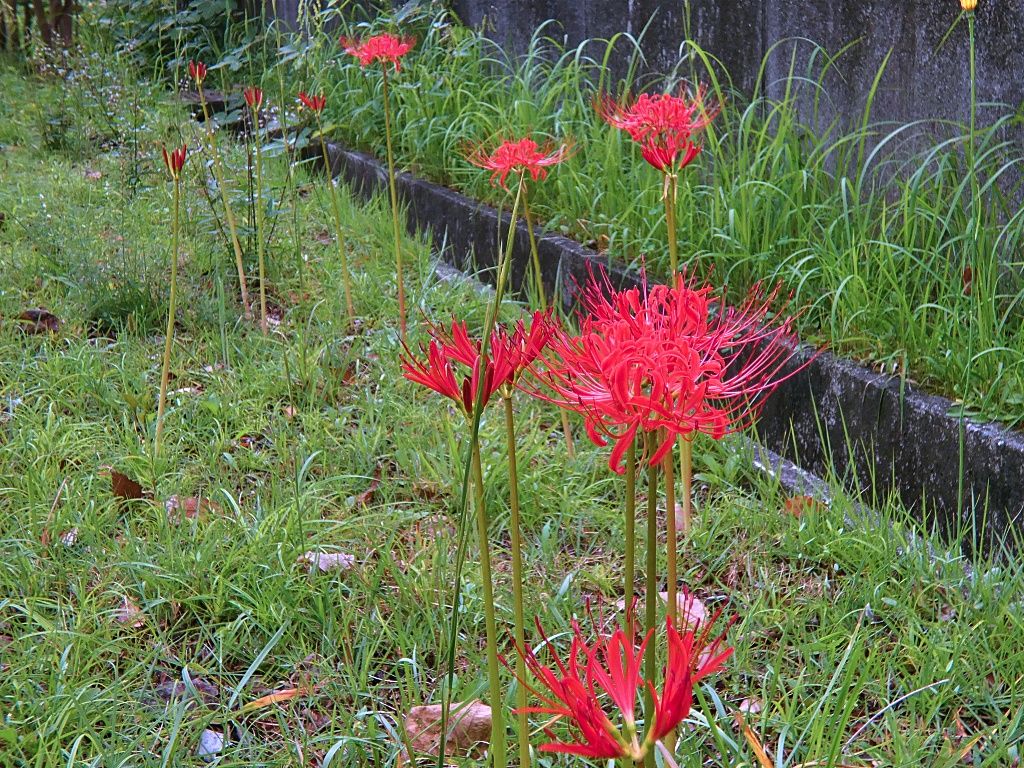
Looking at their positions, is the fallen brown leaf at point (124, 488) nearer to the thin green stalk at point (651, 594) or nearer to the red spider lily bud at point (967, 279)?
the thin green stalk at point (651, 594)

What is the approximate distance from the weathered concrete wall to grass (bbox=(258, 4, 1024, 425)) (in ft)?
0.14

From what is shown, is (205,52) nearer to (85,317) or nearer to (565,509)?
(85,317)

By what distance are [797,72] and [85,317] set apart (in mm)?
2574

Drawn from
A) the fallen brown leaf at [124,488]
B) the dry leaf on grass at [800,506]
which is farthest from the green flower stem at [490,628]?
the fallen brown leaf at [124,488]

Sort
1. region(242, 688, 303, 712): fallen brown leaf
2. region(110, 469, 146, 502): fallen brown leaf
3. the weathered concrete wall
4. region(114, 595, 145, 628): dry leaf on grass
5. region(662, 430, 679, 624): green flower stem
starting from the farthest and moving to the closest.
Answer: the weathered concrete wall → region(110, 469, 146, 502): fallen brown leaf → region(114, 595, 145, 628): dry leaf on grass → region(242, 688, 303, 712): fallen brown leaf → region(662, 430, 679, 624): green flower stem

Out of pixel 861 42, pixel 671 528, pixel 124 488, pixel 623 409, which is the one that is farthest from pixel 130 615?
pixel 861 42

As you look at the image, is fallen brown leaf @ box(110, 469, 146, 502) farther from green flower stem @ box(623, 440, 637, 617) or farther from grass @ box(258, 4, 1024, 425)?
green flower stem @ box(623, 440, 637, 617)

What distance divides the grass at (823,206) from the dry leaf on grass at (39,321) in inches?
50.6

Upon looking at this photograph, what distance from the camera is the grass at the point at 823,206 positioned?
2682mm

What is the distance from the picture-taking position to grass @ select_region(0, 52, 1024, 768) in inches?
72.7

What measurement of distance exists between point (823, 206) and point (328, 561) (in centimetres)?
184

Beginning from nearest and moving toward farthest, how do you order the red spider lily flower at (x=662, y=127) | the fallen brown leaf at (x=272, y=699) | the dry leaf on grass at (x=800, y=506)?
the fallen brown leaf at (x=272, y=699)
the red spider lily flower at (x=662, y=127)
the dry leaf on grass at (x=800, y=506)

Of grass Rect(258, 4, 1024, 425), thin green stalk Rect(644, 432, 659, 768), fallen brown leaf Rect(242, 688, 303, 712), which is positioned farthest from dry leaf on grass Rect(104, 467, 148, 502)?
thin green stalk Rect(644, 432, 659, 768)

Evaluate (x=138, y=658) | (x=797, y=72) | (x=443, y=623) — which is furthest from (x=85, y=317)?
(x=797, y=72)
